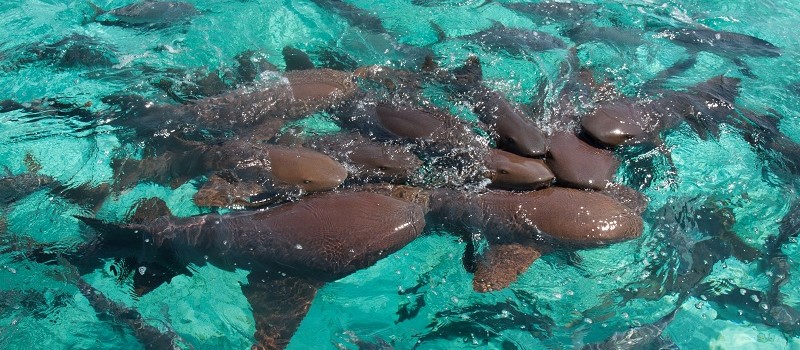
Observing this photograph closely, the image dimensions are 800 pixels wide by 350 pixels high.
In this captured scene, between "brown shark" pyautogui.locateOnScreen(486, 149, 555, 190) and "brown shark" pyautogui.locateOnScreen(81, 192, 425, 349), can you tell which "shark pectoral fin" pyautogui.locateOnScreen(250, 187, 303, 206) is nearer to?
"brown shark" pyautogui.locateOnScreen(81, 192, 425, 349)

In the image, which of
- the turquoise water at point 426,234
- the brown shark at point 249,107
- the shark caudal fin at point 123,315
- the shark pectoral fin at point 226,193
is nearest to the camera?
the shark caudal fin at point 123,315

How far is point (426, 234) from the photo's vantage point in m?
5.14

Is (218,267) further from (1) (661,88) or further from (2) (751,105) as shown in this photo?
(2) (751,105)

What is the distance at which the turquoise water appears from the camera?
4.76 m

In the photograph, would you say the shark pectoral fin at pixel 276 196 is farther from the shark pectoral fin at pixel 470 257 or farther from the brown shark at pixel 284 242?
the shark pectoral fin at pixel 470 257

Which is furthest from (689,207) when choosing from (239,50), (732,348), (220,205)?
(239,50)

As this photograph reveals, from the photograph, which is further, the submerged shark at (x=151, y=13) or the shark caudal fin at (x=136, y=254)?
the submerged shark at (x=151, y=13)

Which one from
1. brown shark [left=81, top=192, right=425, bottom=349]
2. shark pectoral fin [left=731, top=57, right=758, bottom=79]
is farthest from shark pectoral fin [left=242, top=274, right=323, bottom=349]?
shark pectoral fin [left=731, top=57, right=758, bottom=79]

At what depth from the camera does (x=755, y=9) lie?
9.87 m

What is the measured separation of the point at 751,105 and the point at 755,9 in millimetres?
3540

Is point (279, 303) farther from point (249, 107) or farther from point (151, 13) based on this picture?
point (151, 13)

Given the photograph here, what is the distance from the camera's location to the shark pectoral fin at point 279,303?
4.57m

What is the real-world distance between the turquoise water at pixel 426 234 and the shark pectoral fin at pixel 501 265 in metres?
0.18

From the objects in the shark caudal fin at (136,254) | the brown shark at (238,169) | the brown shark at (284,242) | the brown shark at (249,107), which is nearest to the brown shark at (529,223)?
the brown shark at (284,242)
